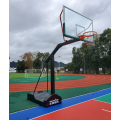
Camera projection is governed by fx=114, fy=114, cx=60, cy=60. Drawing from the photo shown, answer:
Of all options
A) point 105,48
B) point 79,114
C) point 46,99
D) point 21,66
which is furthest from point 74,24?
point 21,66

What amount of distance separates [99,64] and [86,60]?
5.04 meters

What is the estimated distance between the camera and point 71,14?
6.20 metres

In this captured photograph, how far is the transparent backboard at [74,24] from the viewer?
5.76 metres

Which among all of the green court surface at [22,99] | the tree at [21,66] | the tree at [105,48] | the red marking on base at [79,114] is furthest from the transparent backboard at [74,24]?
the tree at [21,66]

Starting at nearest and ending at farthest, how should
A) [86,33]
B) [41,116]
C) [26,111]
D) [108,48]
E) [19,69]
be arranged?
1. [41,116]
2. [26,111]
3. [86,33]
4. [108,48]
5. [19,69]

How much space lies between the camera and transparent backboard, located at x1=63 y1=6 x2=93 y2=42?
5758 mm

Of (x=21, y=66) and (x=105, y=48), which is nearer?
(x=105, y=48)

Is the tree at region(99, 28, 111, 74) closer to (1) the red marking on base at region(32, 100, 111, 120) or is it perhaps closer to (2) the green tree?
(1) the red marking on base at region(32, 100, 111, 120)

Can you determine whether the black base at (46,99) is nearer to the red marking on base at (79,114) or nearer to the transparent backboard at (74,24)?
the red marking on base at (79,114)

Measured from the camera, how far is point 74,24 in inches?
251

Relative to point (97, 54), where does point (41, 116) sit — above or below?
below

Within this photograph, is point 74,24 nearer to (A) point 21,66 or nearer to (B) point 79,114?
(B) point 79,114

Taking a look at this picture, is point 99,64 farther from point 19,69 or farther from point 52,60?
point 19,69

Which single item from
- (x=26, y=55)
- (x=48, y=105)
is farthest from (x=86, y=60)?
(x=48, y=105)
